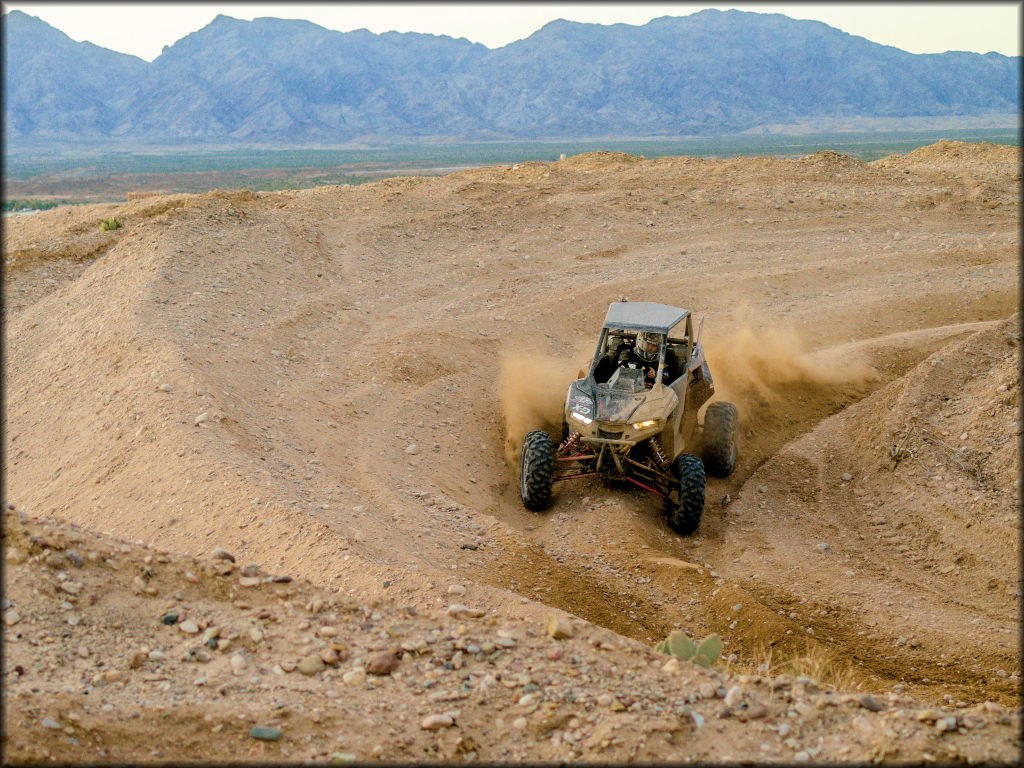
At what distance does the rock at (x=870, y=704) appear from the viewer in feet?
17.8

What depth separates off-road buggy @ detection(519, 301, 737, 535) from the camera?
9.56 meters

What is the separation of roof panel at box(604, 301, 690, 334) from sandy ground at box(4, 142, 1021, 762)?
1771 mm

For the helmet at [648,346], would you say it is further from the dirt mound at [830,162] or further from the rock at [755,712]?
the dirt mound at [830,162]

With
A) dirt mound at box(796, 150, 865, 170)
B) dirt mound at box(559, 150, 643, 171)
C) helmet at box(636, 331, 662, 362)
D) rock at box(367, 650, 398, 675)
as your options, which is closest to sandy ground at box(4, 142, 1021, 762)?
rock at box(367, 650, 398, 675)

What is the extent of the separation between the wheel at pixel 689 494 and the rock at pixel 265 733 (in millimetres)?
5741

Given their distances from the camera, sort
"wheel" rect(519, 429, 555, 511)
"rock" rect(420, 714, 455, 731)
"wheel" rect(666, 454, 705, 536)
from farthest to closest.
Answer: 1. "wheel" rect(519, 429, 555, 511)
2. "wheel" rect(666, 454, 705, 536)
3. "rock" rect(420, 714, 455, 731)

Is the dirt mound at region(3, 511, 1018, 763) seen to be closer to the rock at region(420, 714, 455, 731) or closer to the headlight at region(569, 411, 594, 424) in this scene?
the rock at region(420, 714, 455, 731)

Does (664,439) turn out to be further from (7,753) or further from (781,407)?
(7,753)

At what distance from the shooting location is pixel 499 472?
436 inches

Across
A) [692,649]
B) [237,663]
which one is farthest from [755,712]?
[237,663]

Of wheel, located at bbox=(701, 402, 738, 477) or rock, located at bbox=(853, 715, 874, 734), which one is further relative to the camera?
wheel, located at bbox=(701, 402, 738, 477)

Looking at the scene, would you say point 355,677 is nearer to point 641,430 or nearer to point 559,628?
point 559,628

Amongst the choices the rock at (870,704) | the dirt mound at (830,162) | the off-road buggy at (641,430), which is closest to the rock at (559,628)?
the rock at (870,704)

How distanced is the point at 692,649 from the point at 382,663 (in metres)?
2.41
